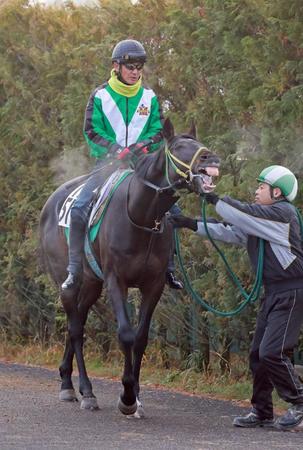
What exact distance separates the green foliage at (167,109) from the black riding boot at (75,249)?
1.29 metres

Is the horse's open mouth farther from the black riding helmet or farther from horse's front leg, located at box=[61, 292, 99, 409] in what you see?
horse's front leg, located at box=[61, 292, 99, 409]

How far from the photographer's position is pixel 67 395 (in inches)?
446

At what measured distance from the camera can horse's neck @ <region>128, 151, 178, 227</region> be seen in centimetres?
974

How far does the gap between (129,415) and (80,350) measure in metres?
1.53

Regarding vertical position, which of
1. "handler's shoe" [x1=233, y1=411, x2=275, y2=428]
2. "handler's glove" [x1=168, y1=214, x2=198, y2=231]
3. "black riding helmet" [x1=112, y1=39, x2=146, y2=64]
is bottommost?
"handler's shoe" [x1=233, y1=411, x2=275, y2=428]

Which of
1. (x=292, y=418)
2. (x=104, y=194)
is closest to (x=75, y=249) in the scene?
(x=104, y=194)

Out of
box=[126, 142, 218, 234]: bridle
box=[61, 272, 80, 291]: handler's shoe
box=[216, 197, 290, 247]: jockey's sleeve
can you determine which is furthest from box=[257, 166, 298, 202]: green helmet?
box=[61, 272, 80, 291]: handler's shoe

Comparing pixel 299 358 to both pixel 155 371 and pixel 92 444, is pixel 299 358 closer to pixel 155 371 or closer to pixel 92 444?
pixel 155 371

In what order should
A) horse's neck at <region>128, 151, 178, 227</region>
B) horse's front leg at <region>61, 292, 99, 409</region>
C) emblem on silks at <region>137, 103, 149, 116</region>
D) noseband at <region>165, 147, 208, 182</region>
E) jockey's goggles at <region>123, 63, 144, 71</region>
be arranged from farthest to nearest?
horse's front leg at <region>61, 292, 99, 409</region>, emblem on silks at <region>137, 103, 149, 116</region>, jockey's goggles at <region>123, 63, 144, 71</region>, horse's neck at <region>128, 151, 178, 227</region>, noseband at <region>165, 147, 208, 182</region>

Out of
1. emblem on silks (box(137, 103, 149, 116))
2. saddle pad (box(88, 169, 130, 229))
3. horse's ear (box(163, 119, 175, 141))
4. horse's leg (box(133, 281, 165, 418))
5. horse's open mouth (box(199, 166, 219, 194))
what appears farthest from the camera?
emblem on silks (box(137, 103, 149, 116))

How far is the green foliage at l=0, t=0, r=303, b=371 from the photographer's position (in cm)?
1045

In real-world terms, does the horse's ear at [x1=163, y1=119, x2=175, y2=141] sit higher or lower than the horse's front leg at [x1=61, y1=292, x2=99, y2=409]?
higher

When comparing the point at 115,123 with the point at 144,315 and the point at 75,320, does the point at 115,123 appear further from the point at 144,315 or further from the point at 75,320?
the point at 75,320

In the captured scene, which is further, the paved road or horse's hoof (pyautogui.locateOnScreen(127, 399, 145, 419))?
horse's hoof (pyautogui.locateOnScreen(127, 399, 145, 419))
